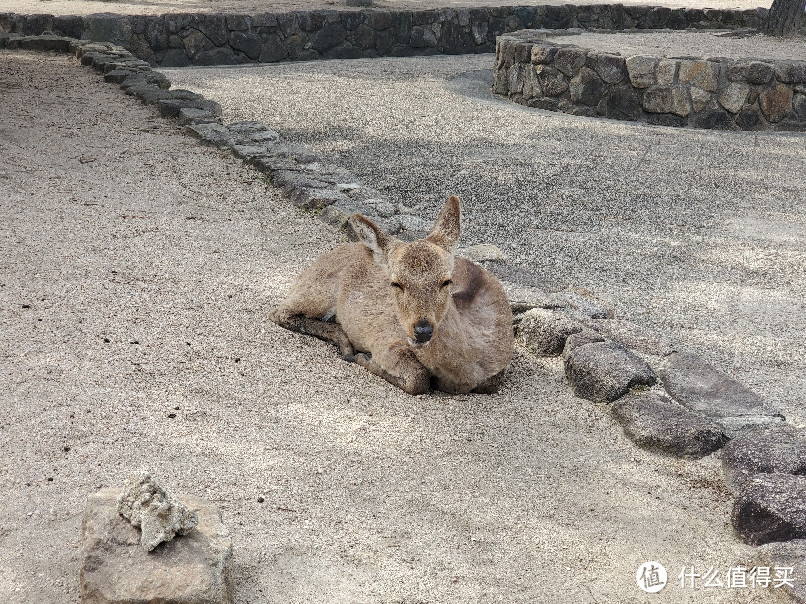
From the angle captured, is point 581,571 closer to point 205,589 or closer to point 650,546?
point 650,546

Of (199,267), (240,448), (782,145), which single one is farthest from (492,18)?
(240,448)

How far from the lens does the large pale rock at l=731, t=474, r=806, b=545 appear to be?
10.5ft

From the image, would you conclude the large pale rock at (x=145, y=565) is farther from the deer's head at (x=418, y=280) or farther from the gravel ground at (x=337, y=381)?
the deer's head at (x=418, y=280)

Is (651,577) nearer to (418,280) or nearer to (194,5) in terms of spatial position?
(418,280)

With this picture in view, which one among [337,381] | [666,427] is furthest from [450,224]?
[666,427]

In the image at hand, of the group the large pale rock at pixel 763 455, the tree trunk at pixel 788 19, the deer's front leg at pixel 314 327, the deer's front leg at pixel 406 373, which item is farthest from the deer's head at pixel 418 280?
the tree trunk at pixel 788 19

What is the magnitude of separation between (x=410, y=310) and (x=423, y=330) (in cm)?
11

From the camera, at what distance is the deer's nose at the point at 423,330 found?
392 centimetres

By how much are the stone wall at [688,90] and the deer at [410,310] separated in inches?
273

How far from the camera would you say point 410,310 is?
13.0ft

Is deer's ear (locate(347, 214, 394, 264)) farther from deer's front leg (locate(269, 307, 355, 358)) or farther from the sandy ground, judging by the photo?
the sandy ground

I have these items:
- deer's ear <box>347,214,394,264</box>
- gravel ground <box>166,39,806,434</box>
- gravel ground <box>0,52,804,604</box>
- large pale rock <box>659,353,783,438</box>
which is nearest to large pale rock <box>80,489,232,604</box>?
gravel ground <box>0,52,804,604</box>

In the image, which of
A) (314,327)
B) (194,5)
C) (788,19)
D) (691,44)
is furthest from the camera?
(194,5)

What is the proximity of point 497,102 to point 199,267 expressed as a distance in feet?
22.9
